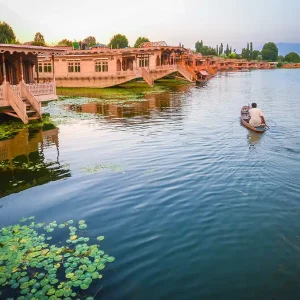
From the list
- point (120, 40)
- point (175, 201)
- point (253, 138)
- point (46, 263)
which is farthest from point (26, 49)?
point (120, 40)

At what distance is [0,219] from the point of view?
8320 mm

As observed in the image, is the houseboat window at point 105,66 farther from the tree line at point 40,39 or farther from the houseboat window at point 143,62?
the tree line at point 40,39

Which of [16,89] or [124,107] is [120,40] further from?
[16,89]

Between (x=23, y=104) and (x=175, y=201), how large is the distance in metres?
13.5

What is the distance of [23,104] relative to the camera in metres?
19.2

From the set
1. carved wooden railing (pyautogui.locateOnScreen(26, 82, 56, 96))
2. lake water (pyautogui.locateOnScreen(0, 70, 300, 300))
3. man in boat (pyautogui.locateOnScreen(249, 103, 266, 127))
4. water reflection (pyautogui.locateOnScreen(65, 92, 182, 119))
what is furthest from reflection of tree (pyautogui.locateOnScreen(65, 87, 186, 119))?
man in boat (pyautogui.locateOnScreen(249, 103, 266, 127))

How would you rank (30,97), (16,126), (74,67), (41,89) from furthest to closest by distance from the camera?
(74,67)
(41,89)
(30,97)
(16,126)

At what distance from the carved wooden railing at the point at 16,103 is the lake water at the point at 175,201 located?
6.35ft

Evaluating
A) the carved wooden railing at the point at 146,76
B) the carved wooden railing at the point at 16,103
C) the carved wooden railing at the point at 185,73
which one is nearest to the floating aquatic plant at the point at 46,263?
the carved wooden railing at the point at 16,103

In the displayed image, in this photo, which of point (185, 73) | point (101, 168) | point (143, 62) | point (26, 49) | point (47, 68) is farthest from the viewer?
point (185, 73)

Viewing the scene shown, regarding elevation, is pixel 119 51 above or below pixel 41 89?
above

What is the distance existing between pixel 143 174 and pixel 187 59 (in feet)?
211

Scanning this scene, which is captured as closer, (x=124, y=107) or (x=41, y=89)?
(x=41, y=89)

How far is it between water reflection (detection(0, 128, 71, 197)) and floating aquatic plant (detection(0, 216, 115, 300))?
3064 millimetres
